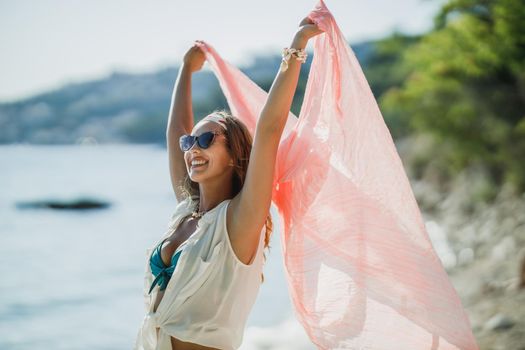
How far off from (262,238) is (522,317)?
15.7 ft

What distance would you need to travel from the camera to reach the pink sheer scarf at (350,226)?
2.38m

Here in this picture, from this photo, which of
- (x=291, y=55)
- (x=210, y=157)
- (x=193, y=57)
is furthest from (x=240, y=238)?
(x=193, y=57)

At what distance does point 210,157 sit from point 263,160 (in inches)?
11.8

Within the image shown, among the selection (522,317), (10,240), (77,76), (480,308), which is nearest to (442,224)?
(480,308)

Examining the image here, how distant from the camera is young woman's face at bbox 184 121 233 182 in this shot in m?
2.46

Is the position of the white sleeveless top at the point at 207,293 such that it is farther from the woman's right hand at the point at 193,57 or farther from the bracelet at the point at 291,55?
the woman's right hand at the point at 193,57

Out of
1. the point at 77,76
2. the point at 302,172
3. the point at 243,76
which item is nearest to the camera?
the point at 302,172

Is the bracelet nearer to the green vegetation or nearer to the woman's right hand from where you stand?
the woman's right hand

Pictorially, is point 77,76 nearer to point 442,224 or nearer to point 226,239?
point 442,224

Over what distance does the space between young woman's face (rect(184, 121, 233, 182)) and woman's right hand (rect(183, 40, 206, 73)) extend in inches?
27.8

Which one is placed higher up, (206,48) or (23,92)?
(23,92)

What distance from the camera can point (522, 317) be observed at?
6262mm

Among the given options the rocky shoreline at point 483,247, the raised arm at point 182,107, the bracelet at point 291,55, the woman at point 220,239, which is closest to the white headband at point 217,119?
the woman at point 220,239

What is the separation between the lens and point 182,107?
310 cm
